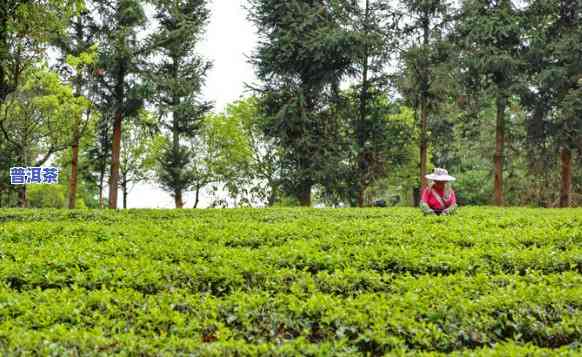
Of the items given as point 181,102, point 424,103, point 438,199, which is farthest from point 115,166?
point 424,103

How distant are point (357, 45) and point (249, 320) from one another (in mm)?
19505

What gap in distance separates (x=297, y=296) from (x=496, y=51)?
1856 cm

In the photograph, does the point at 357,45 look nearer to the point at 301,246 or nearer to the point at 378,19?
the point at 378,19

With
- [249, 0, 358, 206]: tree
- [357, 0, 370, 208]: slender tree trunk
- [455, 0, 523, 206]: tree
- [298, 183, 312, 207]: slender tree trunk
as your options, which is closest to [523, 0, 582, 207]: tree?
[455, 0, 523, 206]: tree

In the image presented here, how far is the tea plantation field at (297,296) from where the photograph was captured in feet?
12.8

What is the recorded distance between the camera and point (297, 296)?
16.5 feet

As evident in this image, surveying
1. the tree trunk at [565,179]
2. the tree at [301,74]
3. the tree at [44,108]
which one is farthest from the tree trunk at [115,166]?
the tree trunk at [565,179]

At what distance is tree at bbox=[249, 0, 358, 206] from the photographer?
22.3 meters

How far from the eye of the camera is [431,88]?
22031 millimetres

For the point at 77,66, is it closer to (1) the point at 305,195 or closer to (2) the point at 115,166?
(2) the point at 115,166

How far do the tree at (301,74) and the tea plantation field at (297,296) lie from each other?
1459cm

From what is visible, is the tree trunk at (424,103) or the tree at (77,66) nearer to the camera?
the tree at (77,66)

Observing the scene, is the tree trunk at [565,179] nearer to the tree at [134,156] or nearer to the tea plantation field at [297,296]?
the tea plantation field at [297,296]

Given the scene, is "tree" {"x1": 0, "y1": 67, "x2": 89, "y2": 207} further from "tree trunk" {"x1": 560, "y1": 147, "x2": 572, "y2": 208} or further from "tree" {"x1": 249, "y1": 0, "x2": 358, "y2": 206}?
"tree trunk" {"x1": 560, "y1": 147, "x2": 572, "y2": 208}
